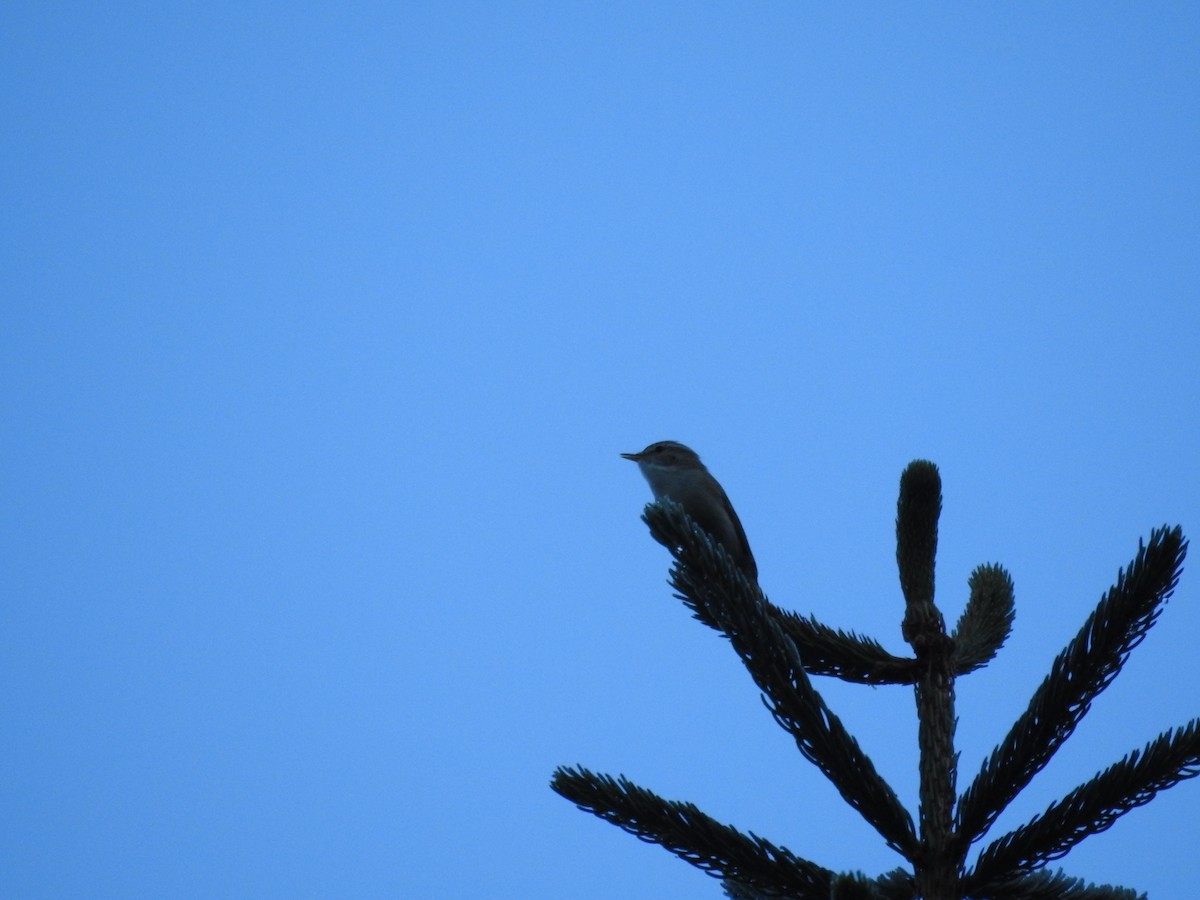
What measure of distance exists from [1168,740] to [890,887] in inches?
42.6

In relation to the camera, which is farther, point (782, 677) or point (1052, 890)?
point (1052, 890)

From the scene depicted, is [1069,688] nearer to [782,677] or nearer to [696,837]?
[782,677]

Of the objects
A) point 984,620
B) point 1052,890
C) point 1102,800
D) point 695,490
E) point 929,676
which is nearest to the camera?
point 1102,800

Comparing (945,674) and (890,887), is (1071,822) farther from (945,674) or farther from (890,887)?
(890,887)

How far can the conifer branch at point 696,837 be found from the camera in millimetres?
2553

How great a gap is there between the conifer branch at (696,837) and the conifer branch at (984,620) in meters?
1.00

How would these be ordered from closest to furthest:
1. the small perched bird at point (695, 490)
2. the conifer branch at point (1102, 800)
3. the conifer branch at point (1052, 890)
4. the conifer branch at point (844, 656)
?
the conifer branch at point (1102, 800) → the conifer branch at point (1052, 890) → the conifer branch at point (844, 656) → the small perched bird at point (695, 490)

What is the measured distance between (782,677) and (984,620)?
1289mm

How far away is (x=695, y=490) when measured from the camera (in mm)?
6266

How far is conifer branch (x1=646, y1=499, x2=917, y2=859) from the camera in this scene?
2545 mm

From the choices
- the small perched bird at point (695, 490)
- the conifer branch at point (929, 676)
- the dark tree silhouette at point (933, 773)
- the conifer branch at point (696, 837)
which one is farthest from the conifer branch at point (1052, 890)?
the small perched bird at point (695, 490)

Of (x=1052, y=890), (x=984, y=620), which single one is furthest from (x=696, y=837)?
(x=984, y=620)

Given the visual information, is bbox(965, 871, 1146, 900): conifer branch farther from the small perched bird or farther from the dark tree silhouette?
the small perched bird

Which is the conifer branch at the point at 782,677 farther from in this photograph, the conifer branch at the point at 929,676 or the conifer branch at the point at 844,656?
the conifer branch at the point at 844,656
